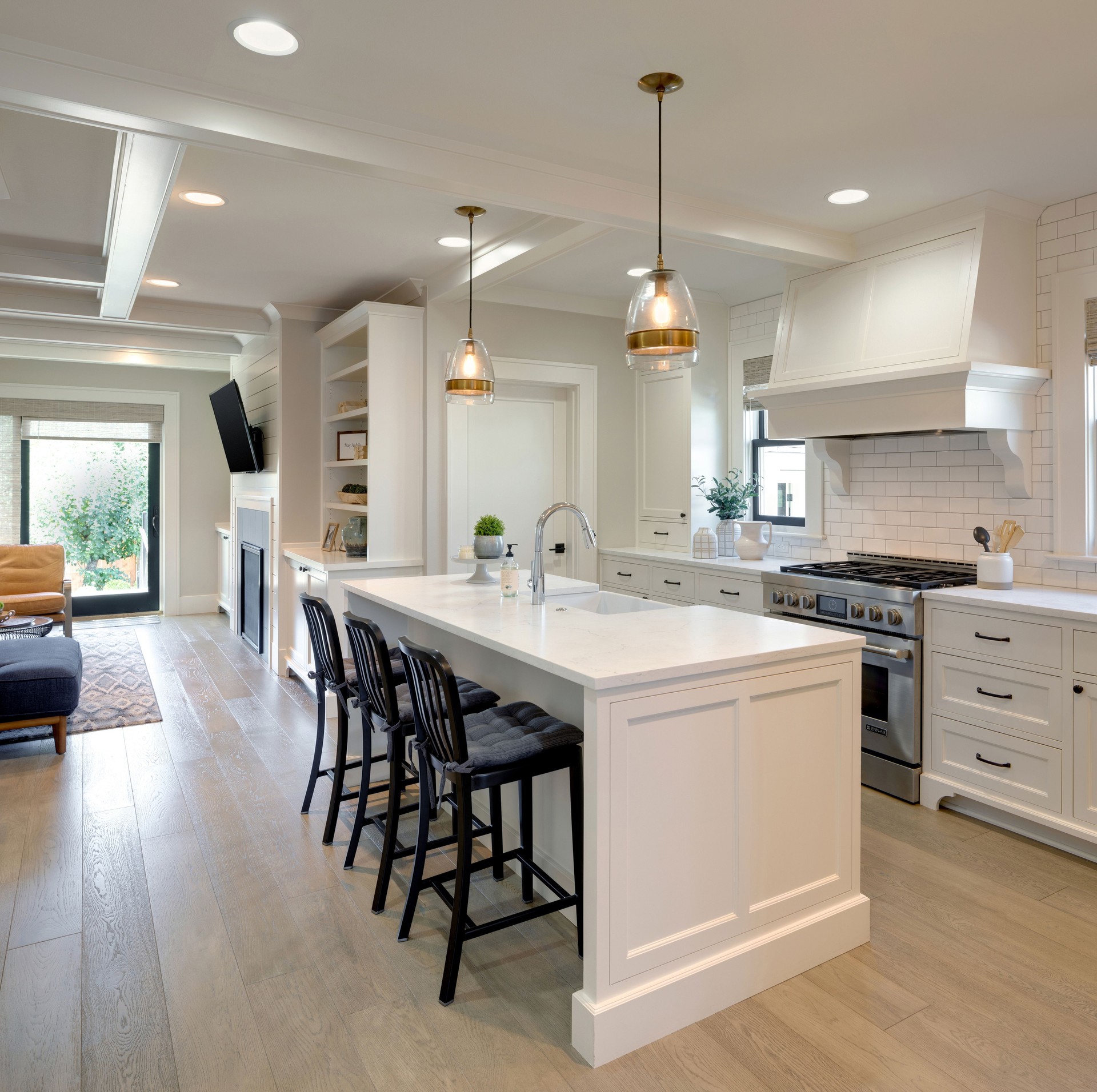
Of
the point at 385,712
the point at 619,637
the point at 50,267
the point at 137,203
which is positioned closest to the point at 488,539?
the point at 385,712

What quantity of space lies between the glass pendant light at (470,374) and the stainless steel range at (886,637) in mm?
1791

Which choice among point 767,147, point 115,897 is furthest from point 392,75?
point 115,897

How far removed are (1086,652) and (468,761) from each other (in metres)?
2.27

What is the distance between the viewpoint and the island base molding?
197cm

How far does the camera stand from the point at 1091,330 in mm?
3354

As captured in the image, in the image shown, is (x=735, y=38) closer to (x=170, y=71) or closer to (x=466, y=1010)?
(x=170, y=71)

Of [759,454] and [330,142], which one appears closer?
[330,142]

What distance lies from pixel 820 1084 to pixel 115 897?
2.23 metres

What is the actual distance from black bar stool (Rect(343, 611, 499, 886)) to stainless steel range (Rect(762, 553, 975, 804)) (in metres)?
1.77

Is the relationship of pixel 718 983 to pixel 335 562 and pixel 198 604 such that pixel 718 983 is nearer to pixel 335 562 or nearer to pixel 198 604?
pixel 335 562

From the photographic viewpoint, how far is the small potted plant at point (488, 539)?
362 centimetres

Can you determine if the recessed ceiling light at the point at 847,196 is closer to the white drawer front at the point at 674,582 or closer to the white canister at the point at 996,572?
the white canister at the point at 996,572

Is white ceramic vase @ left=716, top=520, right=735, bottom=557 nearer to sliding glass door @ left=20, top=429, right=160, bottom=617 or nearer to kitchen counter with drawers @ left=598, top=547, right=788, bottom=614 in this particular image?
kitchen counter with drawers @ left=598, top=547, right=788, bottom=614

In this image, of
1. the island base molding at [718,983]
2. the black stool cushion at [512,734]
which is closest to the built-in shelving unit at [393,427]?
the black stool cushion at [512,734]
